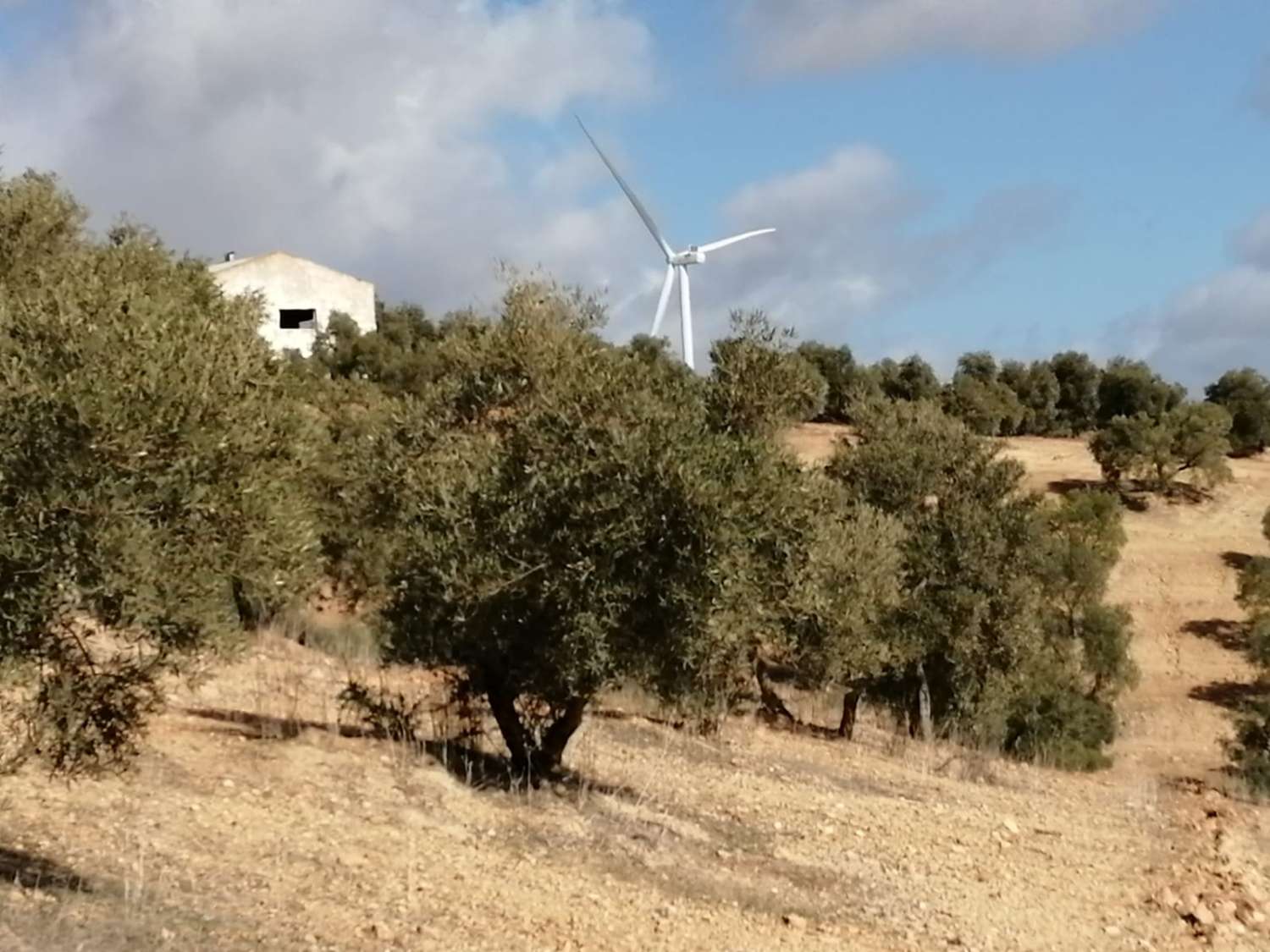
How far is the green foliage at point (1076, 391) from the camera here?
87.4m

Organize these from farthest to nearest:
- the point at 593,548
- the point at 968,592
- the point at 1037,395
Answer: the point at 1037,395 → the point at 968,592 → the point at 593,548

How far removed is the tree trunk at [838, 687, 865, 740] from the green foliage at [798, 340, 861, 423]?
153 feet

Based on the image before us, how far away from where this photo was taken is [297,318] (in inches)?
3258

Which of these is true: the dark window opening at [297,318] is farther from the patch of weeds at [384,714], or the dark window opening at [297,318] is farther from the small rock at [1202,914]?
the small rock at [1202,914]

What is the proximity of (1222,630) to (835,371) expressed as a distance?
3336cm

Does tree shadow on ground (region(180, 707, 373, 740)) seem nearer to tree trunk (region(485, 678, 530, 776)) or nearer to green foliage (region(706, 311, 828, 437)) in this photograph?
tree trunk (region(485, 678, 530, 776))

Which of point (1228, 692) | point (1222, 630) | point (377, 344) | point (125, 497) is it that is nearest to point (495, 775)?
point (125, 497)

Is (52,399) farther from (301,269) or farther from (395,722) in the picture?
(301,269)

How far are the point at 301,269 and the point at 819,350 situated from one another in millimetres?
27665

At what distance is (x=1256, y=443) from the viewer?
7456 cm

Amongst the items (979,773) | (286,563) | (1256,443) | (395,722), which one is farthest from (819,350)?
(286,563)

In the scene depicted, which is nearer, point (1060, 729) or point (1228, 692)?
point (1060, 729)

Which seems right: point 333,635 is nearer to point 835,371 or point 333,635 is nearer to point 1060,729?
point 1060,729

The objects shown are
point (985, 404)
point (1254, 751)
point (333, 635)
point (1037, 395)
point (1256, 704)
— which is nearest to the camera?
point (333, 635)
